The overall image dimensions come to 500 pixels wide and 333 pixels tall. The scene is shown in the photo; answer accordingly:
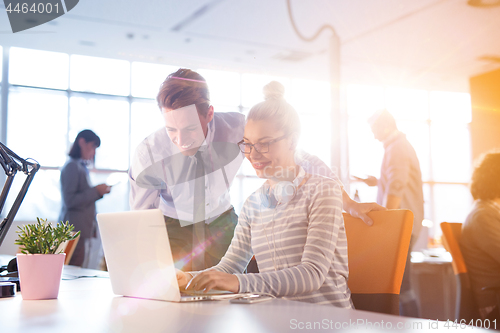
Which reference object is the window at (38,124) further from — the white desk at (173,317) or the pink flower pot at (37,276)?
the white desk at (173,317)

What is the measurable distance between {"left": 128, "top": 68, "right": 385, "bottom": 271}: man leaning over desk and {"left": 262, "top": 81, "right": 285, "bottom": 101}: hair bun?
35 centimetres

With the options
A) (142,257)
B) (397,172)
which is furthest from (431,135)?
(142,257)

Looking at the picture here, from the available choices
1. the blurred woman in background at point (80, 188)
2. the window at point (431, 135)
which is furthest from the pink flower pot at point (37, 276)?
the window at point (431, 135)

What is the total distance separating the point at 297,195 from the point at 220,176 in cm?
87

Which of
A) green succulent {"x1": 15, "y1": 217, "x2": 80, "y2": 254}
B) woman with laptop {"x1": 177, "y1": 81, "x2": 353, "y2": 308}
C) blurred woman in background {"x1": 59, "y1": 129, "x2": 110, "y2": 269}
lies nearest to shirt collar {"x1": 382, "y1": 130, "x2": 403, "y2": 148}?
woman with laptop {"x1": 177, "y1": 81, "x2": 353, "y2": 308}

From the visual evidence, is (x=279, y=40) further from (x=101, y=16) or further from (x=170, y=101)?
(x=170, y=101)

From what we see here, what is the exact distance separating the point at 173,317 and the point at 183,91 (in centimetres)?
113

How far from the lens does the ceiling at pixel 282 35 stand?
480 centimetres

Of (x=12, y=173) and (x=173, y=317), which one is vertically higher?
(x=12, y=173)

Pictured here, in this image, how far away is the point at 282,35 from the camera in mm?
5617

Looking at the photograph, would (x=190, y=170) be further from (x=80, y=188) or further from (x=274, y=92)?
(x=80, y=188)

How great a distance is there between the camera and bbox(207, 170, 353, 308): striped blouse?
1.05m

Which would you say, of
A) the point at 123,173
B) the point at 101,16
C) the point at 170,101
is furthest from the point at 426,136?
the point at 170,101

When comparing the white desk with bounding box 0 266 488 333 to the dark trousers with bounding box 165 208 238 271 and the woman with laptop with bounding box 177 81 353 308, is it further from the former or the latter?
the dark trousers with bounding box 165 208 238 271
